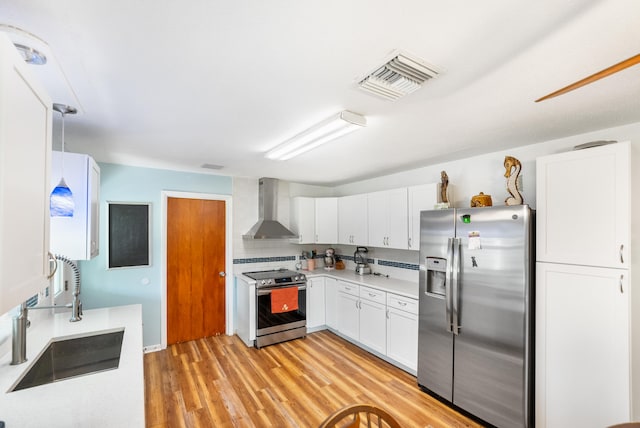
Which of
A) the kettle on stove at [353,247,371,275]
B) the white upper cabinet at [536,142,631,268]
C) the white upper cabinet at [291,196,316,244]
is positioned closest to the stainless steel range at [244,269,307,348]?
the white upper cabinet at [291,196,316,244]

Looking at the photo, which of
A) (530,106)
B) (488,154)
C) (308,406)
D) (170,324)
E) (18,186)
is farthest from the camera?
(170,324)

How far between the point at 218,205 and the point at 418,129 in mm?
3056

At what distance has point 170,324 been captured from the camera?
385 centimetres

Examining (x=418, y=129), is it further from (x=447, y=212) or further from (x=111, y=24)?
(x=111, y=24)

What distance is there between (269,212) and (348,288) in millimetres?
1645

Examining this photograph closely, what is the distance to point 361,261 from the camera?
182 inches

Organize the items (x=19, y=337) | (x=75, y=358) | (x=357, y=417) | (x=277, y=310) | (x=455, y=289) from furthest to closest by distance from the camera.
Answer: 1. (x=277, y=310)
2. (x=455, y=289)
3. (x=75, y=358)
4. (x=19, y=337)
5. (x=357, y=417)

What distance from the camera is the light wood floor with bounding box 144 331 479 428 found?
247cm

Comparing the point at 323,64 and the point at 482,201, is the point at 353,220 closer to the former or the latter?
the point at 482,201

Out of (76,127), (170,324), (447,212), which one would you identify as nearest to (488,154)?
(447,212)

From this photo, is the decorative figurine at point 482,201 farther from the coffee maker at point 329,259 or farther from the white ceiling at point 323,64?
the coffee maker at point 329,259

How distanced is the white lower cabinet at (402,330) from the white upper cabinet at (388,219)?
68cm

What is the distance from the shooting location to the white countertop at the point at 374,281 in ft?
10.9

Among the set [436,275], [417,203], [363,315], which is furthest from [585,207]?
[363,315]
